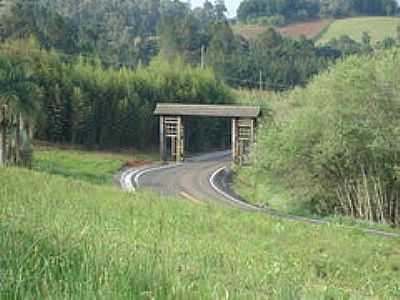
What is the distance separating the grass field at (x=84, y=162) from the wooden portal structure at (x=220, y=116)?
2774mm

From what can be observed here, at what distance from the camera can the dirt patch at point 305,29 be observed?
14100cm

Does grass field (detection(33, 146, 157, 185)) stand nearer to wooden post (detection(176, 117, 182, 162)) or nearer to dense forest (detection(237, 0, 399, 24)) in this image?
wooden post (detection(176, 117, 182, 162))

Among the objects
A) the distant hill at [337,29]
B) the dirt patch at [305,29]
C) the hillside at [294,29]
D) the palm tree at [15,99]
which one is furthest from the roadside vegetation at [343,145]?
the dirt patch at [305,29]

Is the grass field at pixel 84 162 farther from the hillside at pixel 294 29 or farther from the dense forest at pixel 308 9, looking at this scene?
the dense forest at pixel 308 9

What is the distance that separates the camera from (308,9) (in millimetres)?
165625

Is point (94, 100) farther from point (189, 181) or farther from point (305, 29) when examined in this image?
point (305, 29)

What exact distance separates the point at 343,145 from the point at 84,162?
2005 cm

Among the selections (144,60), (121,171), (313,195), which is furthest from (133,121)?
(144,60)

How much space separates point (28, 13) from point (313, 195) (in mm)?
52375

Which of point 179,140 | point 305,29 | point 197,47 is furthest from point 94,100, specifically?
point 305,29

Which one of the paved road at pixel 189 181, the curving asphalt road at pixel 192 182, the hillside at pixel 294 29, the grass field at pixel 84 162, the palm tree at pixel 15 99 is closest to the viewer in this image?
the palm tree at pixel 15 99

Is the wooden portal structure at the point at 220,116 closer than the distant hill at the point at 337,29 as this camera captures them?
Yes

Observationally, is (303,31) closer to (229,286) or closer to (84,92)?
(84,92)

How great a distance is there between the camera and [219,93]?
230 feet
